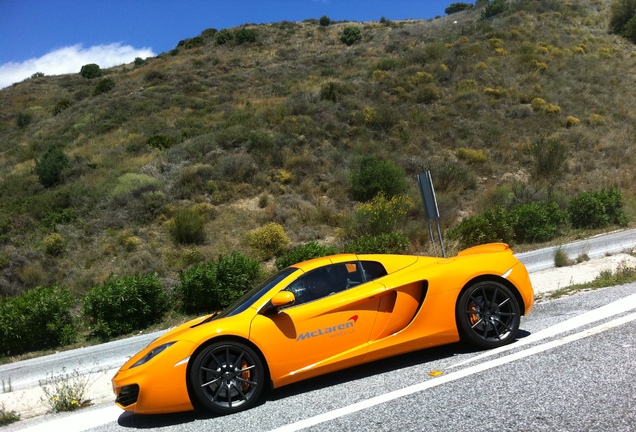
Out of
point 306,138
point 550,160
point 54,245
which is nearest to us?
point 54,245

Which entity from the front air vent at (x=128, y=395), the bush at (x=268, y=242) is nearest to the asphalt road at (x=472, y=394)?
the front air vent at (x=128, y=395)

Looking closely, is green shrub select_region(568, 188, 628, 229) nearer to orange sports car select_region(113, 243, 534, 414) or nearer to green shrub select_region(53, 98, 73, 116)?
orange sports car select_region(113, 243, 534, 414)

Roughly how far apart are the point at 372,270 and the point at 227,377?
72.5 inches

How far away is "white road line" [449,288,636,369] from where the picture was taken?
232 inches

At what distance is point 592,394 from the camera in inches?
177

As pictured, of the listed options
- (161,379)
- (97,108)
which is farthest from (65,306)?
(97,108)

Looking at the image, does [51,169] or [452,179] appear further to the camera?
[51,169]

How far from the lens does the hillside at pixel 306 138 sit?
877 inches

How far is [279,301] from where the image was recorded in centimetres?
535

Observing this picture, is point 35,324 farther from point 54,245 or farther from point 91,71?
point 91,71

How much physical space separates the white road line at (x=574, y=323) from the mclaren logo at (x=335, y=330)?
3.51 ft

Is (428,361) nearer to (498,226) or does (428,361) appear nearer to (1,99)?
(498,226)

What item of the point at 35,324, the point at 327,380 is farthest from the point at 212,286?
the point at 327,380

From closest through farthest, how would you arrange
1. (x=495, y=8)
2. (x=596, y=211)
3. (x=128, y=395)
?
(x=128, y=395) → (x=596, y=211) → (x=495, y=8)
